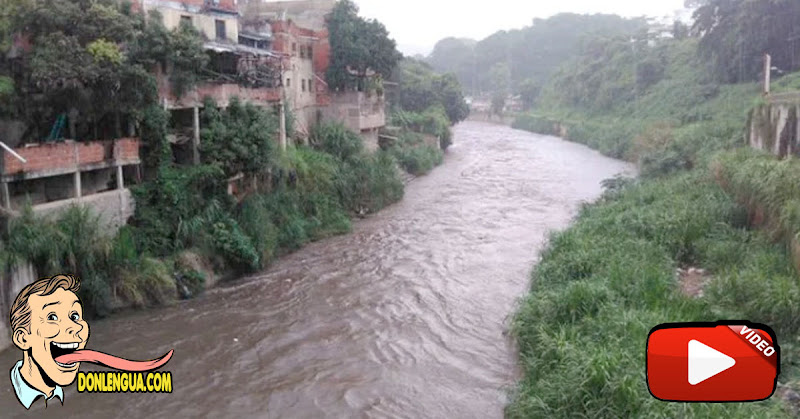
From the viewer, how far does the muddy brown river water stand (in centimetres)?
863

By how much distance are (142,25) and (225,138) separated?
108 inches

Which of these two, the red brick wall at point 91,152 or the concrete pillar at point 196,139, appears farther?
the concrete pillar at point 196,139

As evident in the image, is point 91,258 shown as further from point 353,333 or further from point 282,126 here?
point 282,126

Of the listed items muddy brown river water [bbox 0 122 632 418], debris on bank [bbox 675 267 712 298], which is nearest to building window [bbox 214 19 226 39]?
muddy brown river water [bbox 0 122 632 418]

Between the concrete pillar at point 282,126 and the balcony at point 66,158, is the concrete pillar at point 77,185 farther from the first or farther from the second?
the concrete pillar at point 282,126

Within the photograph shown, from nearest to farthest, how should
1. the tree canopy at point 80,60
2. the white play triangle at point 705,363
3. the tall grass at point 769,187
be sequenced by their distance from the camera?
the white play triangle at point 705,363 → the tall grass at point 769,187 → the tree canopy at point 80,60

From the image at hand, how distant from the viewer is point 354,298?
42.5ft

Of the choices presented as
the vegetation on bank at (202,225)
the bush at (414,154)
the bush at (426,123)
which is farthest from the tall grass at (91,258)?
the bush at (426,123)

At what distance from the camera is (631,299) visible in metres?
9.96

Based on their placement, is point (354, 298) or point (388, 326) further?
point (354, 298)

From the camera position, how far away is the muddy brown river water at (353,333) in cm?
863

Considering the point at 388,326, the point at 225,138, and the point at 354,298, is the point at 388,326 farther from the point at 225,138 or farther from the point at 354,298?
the point at 225,138

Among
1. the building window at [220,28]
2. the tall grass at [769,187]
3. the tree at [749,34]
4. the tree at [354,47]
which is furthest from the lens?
the tree at [749,34]

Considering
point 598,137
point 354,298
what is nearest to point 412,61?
point 598,137
